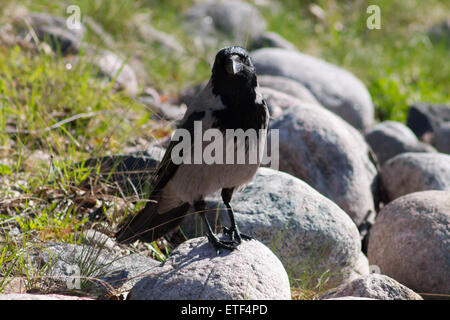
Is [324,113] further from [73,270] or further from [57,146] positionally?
[73,270]

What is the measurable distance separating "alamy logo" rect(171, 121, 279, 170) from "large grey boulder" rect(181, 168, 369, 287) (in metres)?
0.68

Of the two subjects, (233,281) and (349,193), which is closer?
(233,281)

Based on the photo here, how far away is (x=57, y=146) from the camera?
4.77 meters

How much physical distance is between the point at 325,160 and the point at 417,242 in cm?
129

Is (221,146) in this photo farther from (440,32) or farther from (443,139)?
(440,32)

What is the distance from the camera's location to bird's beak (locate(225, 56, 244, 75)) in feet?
10.1

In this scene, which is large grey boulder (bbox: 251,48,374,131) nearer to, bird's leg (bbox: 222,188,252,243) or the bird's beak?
bird's leg (bbox: 222,188,252,243)

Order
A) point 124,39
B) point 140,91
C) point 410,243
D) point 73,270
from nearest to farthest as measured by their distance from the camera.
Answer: point 73,270 < point 410,243 < point 140,91 < point 124,39

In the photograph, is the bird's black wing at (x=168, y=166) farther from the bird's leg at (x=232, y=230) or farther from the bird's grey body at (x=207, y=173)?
the bird's leg at (x=232, y=230)

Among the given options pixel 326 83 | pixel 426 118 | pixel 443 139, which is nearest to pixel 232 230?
pixel 326 83

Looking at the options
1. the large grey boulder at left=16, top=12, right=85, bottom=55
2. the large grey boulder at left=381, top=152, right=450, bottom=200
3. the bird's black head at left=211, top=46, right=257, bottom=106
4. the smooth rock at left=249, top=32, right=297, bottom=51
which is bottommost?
the large grey boulder at left=381, top=152, right=450, bottom=200

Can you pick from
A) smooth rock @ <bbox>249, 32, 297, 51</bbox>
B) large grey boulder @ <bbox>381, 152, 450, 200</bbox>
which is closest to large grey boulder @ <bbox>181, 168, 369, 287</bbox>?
large grey boulder @ <bbox>381, 152, 450, 200</bbox>

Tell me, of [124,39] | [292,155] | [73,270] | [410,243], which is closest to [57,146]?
[73,270]
